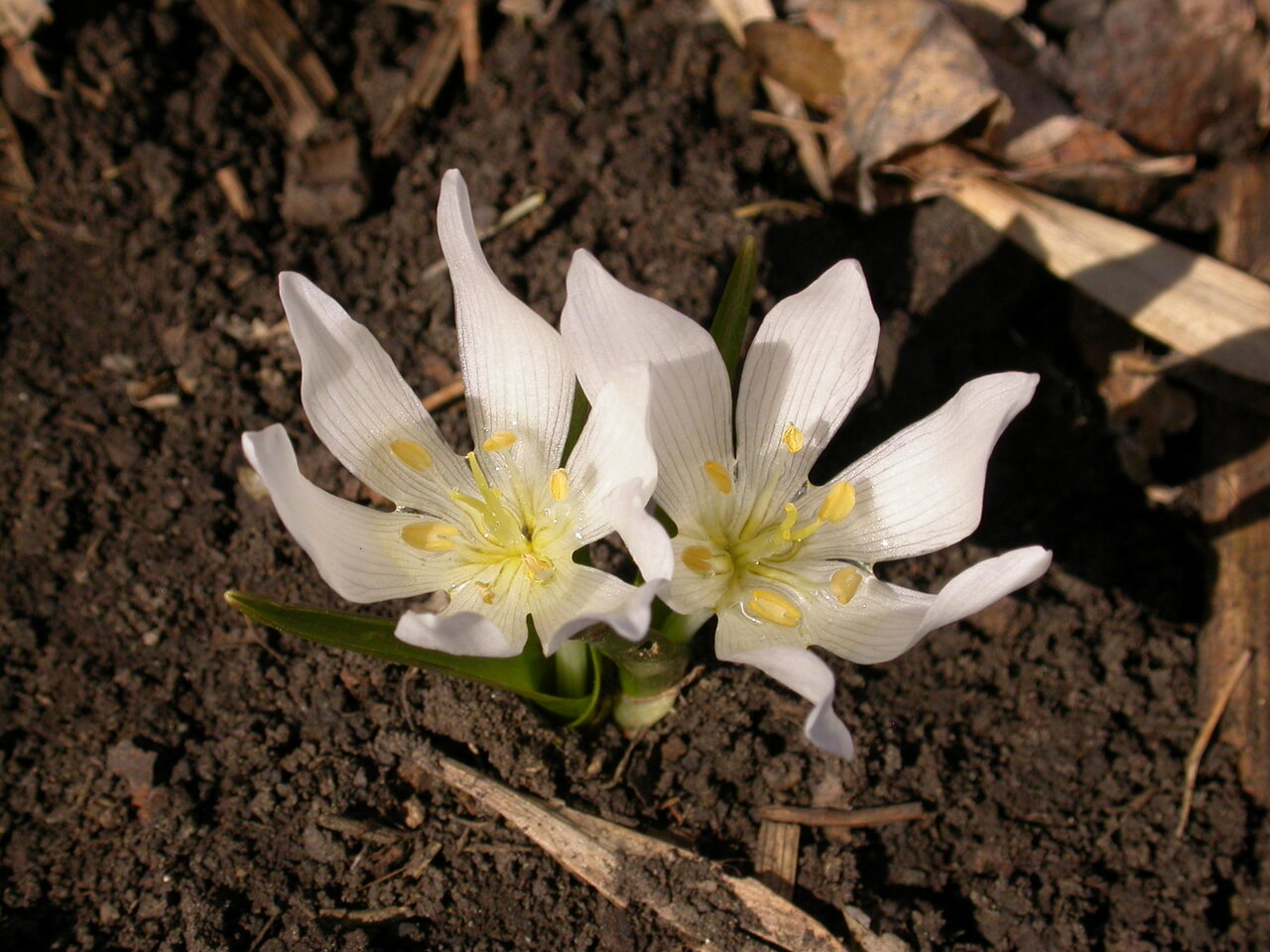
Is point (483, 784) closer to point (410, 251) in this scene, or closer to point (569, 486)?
point (569, 486)

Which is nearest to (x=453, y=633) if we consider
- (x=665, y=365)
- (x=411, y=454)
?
(x=411, y=454)

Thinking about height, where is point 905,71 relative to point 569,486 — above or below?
above

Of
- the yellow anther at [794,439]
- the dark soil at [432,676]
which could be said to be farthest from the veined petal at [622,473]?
the dark soil at [432,676]

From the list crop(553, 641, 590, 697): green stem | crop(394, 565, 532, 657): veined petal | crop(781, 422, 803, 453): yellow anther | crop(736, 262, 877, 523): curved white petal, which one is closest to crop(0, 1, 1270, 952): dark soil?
crop(553, 641, 590, 697): green stem

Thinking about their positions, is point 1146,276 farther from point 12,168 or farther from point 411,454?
point 12,168

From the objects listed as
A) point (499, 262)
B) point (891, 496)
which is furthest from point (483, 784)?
point (499, 262)
